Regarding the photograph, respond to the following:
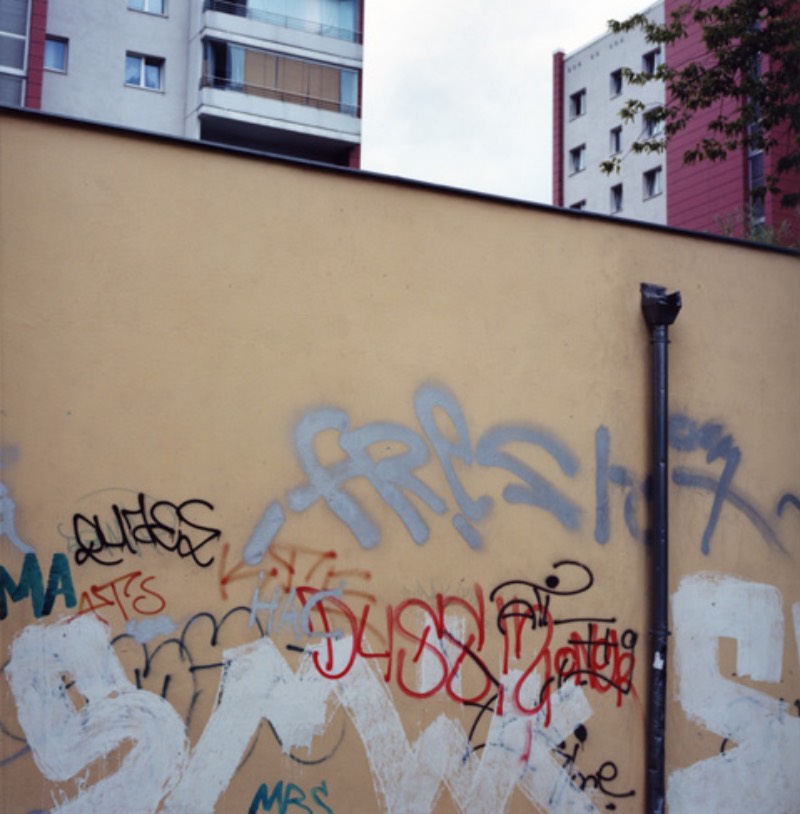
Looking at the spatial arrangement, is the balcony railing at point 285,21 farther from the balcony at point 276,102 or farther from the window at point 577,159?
the window at point 577,159

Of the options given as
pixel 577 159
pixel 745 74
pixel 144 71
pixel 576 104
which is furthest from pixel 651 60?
Result: pixel 745 74

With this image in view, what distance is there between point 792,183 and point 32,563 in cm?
2630

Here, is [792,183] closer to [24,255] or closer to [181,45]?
[181,45]

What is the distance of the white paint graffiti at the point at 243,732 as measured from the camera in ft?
15.7

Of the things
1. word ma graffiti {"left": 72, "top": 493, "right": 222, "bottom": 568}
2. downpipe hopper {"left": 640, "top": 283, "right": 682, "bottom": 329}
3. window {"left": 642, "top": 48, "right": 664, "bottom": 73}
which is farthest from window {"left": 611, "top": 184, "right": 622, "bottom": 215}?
word ma graffiti {"left": 72, "top": 493, "right": 222, "bottom": 568}

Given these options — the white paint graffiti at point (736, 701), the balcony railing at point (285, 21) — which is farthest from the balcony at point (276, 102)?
the white paint graffiti at point (736, 701)

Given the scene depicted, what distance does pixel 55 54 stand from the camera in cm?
2800

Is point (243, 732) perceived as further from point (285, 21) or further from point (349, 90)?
point (285, 21)

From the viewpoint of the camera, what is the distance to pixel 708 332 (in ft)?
22.0

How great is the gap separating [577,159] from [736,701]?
3715 centimetres

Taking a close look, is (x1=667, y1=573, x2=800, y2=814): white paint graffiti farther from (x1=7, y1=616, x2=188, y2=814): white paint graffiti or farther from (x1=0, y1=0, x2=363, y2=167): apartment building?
(x1=0, y1=0, x2=363, y2=167): apartment building

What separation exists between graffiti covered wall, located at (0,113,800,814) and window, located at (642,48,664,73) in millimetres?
33085

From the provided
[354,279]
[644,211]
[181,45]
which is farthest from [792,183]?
[354,279]

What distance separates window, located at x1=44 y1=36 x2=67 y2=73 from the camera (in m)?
27.8
